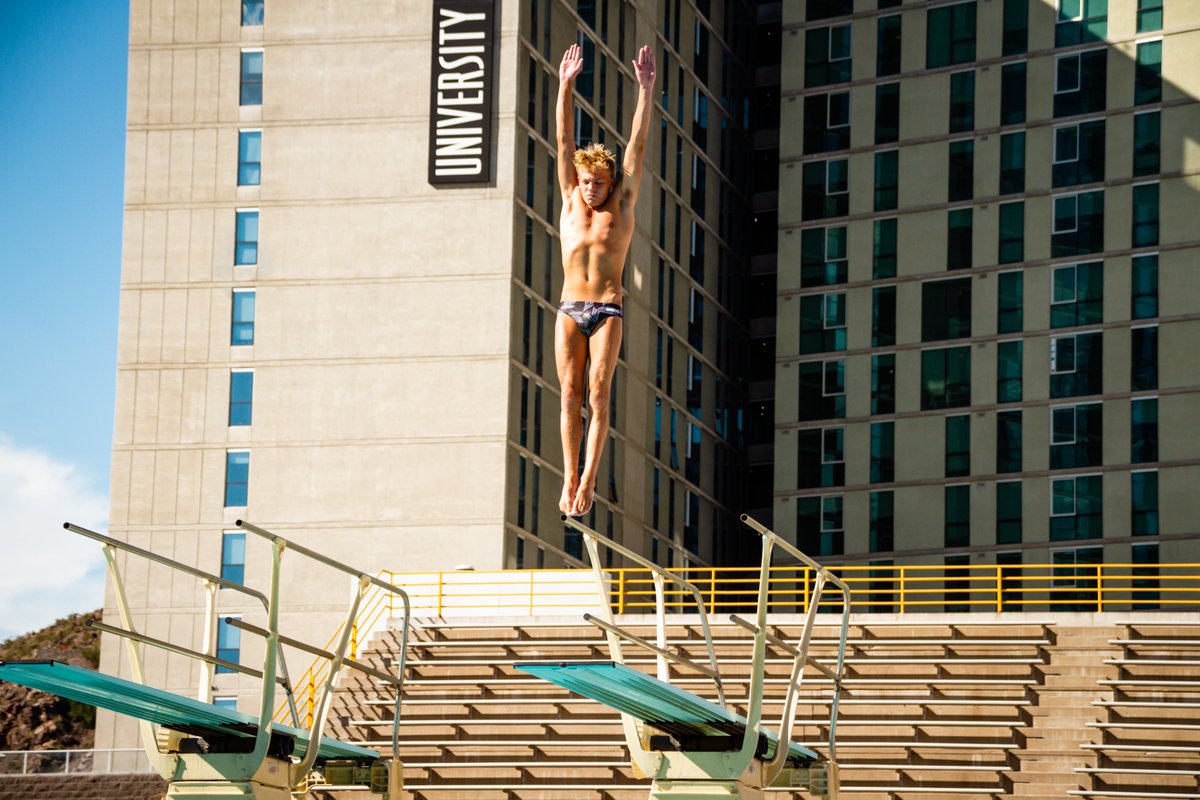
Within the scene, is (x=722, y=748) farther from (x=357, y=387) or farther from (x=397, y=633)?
(x=357, y=387)

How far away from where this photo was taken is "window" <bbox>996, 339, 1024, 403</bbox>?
76250 millimetres

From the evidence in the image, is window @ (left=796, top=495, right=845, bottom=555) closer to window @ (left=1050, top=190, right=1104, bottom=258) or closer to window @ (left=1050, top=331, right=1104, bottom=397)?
window @ (left=1050, top=331, right=1104, bottom=397)

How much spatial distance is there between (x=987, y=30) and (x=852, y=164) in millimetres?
6835

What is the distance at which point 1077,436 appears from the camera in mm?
74750

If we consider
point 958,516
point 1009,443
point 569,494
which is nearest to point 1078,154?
point 1009,443

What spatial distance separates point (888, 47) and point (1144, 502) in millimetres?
19967

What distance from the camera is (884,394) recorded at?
78.9m

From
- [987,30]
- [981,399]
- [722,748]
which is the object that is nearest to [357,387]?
[981,399]

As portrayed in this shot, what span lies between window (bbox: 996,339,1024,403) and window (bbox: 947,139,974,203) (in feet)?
19.2

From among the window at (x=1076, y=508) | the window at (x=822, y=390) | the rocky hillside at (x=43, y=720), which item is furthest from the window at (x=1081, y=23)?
the rocky hillside at (x=43, y=720)

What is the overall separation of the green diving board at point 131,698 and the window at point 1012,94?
191 ft

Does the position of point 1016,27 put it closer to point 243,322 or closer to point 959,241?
point 959,241

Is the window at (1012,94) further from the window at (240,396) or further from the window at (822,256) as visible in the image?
the window at (240,396)

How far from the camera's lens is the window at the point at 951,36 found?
80.1 m
